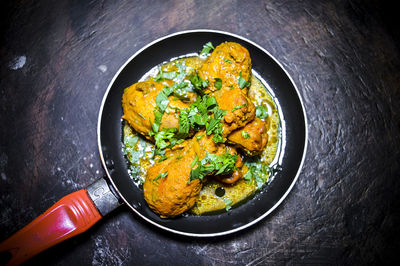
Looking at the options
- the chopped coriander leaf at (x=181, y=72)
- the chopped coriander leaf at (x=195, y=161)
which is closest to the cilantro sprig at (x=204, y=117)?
the chopped coriander leaf at (x=195, y=161)

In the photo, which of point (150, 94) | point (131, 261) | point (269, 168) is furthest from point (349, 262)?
point (150, 94)

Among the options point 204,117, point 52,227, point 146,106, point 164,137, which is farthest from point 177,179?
point 52,227

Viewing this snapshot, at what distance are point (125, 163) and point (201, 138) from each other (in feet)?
3.01

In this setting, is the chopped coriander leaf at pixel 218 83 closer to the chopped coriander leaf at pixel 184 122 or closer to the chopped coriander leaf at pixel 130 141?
the chopped coriander leaf at pixel 184 122

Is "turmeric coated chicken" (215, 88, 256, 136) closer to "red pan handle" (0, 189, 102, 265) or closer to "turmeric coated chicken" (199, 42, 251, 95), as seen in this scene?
"turmeric coated chicken" (199, 42, 251, 95)

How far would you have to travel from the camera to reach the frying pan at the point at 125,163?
252 cm

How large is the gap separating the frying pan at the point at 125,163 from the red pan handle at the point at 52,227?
0.09 meters

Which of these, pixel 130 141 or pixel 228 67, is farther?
pixel 130 141

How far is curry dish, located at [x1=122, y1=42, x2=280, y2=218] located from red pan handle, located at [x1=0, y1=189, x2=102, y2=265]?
52cm

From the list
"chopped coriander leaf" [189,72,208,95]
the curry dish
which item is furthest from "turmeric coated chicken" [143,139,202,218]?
"chopped coriander leaf" [189,72,208,95]

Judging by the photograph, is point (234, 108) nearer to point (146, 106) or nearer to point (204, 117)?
point (204, 117)

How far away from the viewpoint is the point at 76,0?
3113 millimetres

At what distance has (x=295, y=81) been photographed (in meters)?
3.02

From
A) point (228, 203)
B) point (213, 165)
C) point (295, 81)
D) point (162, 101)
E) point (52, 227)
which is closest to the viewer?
point (52, 227)
